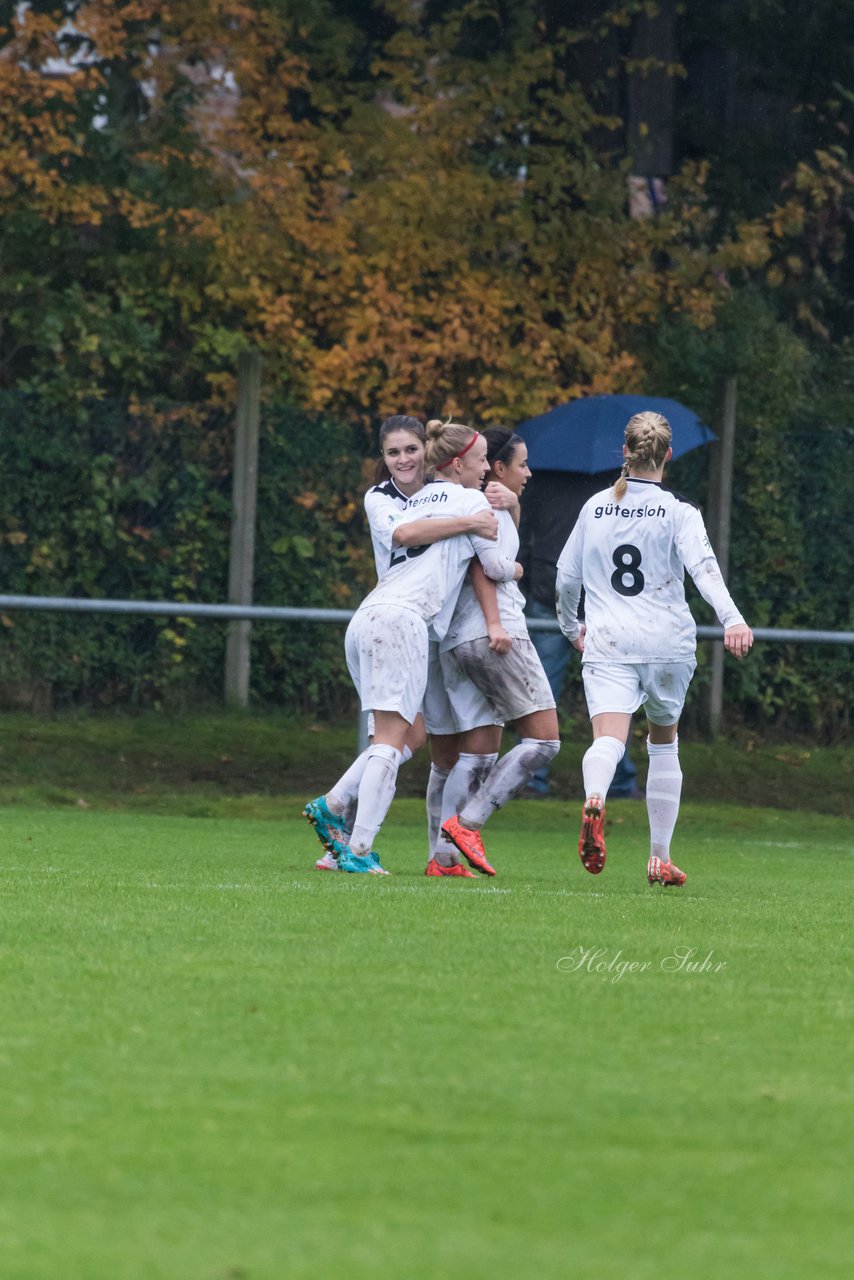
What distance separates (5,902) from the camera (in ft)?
22.4

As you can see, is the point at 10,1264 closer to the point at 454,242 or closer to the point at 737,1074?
the point at 737,1074

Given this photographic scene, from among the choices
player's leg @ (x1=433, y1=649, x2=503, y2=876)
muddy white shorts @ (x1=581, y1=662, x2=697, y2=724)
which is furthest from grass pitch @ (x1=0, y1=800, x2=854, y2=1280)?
player's leg @ (x1=433, y1=649, x2=503, y2=876)

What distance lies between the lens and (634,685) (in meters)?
8.31

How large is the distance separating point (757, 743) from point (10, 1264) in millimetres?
13384

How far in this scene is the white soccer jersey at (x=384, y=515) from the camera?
8.55m

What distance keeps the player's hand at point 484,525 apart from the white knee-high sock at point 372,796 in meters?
0.94

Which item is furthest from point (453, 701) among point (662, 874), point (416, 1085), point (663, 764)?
point (416, 1085)

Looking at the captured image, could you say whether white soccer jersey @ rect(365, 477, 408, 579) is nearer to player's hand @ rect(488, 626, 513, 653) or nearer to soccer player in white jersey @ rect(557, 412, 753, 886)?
player's hand @ rect(488, 626, 513, 653)

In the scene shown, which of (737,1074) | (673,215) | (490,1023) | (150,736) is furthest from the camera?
(673,215)

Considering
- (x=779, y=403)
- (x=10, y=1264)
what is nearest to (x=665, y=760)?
(x=10, y=1264)

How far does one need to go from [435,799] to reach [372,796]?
3.26ft

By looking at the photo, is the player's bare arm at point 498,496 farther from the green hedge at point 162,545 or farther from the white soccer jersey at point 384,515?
the green hedge at point 162,545

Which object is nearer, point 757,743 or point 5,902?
point 5,902

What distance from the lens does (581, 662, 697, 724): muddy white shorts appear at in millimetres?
8273
